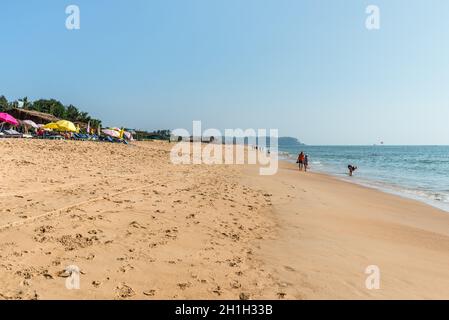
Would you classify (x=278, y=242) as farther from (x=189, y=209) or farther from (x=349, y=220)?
(x=349, y=220)

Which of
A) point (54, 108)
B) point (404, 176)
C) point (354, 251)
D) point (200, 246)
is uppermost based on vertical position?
point (54, 108)

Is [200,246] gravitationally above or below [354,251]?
above

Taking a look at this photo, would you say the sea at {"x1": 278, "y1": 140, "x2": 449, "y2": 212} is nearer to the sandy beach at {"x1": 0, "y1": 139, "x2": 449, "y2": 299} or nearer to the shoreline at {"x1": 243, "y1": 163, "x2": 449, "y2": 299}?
the shoreline at {"x1": 243, "y1": 163, "x2": 449, "y2": 299}

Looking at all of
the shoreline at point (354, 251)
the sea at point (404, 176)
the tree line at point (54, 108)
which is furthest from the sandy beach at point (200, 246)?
the tree line at point (54, 108)

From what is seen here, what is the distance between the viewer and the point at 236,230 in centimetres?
707

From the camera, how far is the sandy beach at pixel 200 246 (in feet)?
13.9

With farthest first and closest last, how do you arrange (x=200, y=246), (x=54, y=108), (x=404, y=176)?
(x=54, y=108) → (x=404, y=176) → (x=200, y=246)

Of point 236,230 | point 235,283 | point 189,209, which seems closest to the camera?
point 235,283

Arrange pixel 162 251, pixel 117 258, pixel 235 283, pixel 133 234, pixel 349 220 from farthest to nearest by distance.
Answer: pixel 349 220, pixel 133 234, pixel 162 251, pixel 117 258, pixel 235 283

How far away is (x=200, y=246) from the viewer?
19.2ft

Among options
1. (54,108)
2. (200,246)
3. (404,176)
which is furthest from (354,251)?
(54,108)

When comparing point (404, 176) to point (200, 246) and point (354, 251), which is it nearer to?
point (354, 251)
